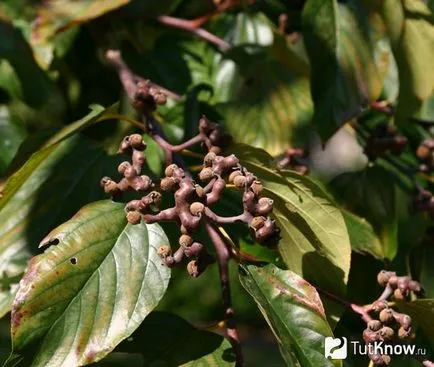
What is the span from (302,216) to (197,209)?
19cm

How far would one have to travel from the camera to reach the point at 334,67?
4.10 ft

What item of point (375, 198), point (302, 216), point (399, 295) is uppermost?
point (302, 216)

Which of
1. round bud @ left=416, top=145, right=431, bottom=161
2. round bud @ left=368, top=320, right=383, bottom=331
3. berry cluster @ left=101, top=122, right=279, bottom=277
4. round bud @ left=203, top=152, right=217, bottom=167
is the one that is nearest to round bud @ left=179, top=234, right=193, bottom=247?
berry cluster @ left=101, top=122, right=279, bottom=277

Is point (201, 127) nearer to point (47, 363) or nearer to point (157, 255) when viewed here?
point (157, 255)

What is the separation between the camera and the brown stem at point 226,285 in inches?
38.9

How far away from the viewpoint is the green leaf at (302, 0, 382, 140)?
124cm

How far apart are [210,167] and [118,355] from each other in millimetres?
313

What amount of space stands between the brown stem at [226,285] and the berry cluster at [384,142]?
0.42m

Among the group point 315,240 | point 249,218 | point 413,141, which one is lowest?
point 413,141

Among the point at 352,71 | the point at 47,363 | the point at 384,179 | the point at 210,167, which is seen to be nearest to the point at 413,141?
the point at 384,179

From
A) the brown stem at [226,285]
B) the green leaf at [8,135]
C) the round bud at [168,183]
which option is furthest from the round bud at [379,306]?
the green leaf at [8,135]

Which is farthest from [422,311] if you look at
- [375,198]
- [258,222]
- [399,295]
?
[375,198]

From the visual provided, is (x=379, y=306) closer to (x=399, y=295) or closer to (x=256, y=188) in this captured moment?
(x=399, y=295)

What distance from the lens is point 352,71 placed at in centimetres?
127
